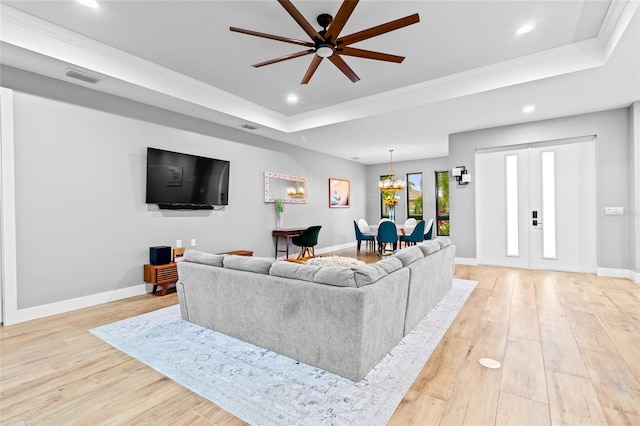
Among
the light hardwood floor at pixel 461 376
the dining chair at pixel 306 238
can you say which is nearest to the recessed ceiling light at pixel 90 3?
the light hardwood floor at pixel 461 376

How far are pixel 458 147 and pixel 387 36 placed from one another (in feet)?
12.4

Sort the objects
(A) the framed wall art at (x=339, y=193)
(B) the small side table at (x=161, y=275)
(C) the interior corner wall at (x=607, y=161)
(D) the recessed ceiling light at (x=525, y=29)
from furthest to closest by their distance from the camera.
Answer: (A) the framed wall art at (x=339, y=193) < (C) the interior corner wall at (x=607, y=161) < (B) the small side table at (x=161, y=275) < (D) the recessed ceiling light at (x=525, y=29)

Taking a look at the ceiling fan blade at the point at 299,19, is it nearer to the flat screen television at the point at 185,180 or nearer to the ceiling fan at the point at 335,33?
the ceiling fan at the point at 335,33

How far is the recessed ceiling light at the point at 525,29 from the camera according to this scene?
10.3 ft

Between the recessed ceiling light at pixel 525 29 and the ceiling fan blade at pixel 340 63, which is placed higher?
the recessed ceiling light at pixel 525 29

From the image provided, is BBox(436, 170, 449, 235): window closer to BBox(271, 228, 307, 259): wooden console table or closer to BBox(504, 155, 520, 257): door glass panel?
BBox(504, 155, 520, 257): door glass panel

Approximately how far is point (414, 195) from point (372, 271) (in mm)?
8394

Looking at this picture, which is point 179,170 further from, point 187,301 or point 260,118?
point 187,301

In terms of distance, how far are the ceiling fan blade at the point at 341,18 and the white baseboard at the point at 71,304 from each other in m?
4.08

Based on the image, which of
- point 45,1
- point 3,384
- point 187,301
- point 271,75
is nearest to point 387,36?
point 271,75

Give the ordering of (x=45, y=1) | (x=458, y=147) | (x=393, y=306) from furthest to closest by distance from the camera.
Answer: (x=458, y=147) < (x=45, y=1) < (x=393, y=306)

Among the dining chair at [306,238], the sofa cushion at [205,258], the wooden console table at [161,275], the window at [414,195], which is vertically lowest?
the wooden console table at [161,275]

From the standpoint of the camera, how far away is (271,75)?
13.9ft

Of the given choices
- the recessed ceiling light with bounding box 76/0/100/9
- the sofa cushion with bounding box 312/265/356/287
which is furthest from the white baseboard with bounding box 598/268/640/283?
the recessed ceiling light with bounding box 76/0/100/9
